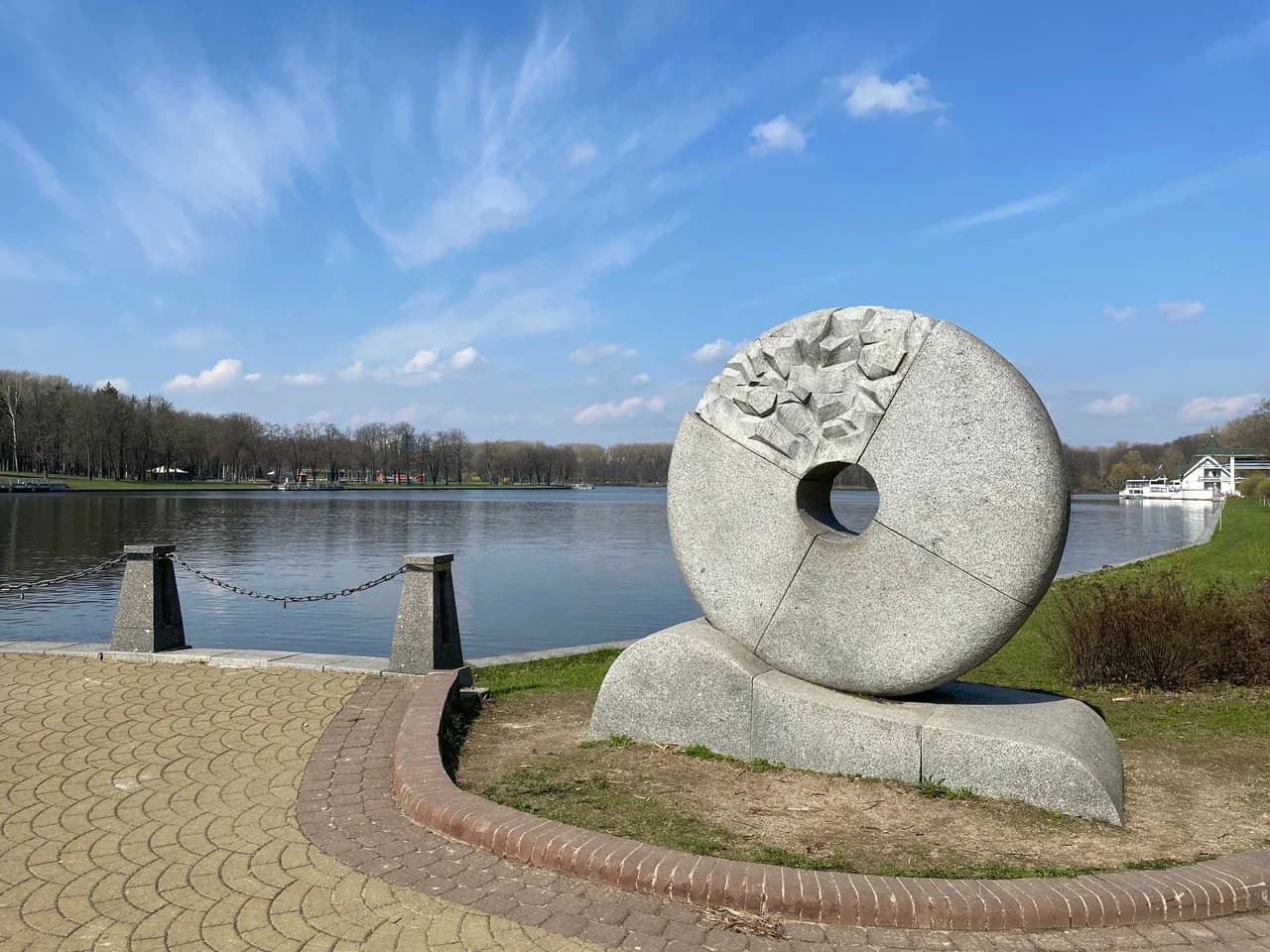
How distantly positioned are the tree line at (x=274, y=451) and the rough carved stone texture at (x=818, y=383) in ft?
190

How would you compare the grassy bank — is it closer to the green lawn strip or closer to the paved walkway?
the green lawn strip

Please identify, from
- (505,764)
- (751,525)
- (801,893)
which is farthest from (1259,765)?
(505,764)

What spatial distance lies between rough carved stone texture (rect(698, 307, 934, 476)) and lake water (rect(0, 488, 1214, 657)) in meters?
8.39

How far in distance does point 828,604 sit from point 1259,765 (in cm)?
341

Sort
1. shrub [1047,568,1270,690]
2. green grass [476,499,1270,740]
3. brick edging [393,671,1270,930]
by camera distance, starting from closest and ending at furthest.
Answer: brick edging [393,671,1270,930] → green grass [476,499,1270,740] → shrub [1047,568,1270,690]

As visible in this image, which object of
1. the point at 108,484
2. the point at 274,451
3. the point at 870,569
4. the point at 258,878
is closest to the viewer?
the point at 258,878

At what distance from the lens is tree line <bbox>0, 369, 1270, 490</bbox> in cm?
8856

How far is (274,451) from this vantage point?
119 meters

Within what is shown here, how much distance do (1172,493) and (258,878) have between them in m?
114

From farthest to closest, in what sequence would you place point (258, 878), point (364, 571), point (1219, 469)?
point (1219, 469)
point (364, 571)
point (258, 878)

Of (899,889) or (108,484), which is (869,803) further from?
(108,484)

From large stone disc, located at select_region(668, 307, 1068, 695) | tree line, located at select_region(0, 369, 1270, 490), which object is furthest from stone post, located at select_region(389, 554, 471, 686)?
tree line, located at select_region(0, 369, 1270, 490)

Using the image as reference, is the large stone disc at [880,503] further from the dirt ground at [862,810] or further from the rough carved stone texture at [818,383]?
the dirt ground at [862,810]

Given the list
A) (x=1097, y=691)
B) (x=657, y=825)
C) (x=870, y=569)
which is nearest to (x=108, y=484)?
(x=1097, y=691)
